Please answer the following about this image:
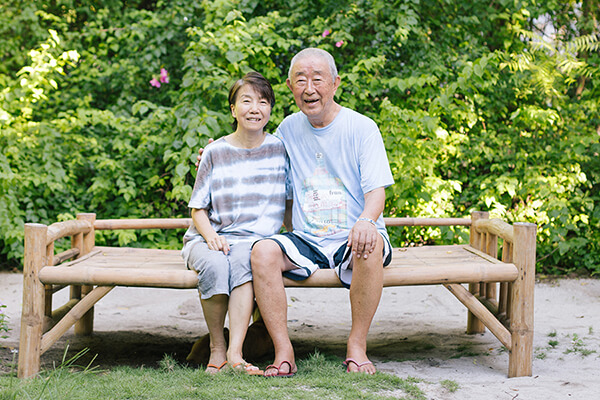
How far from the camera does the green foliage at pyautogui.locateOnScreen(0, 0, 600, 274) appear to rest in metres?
5.44

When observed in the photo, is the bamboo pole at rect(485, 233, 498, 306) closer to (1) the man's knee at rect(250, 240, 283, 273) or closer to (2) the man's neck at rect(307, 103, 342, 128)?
(2) the man's neck at rect(307, 103, 342, 128)

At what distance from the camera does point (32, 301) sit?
3.02 metres

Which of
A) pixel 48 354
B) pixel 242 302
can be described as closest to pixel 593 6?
pixel 242 302

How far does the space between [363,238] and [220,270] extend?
0.66m

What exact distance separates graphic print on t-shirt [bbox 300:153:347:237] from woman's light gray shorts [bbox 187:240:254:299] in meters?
0.38

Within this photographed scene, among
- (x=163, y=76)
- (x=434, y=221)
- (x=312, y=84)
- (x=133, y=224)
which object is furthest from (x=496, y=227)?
(x=163, y=76)

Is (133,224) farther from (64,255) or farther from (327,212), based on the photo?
(327,212)

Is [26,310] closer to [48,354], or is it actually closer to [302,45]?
[48,354]

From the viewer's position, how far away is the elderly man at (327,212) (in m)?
2.89

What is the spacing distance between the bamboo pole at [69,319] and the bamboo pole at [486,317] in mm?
1759

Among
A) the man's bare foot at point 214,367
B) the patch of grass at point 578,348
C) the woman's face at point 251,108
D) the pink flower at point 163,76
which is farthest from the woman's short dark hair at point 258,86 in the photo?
the pink flower at point 163,76

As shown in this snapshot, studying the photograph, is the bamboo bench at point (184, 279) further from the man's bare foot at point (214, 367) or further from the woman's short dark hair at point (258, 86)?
the woman's short dark hair at point (258, 86)

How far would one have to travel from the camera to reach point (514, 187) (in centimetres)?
571

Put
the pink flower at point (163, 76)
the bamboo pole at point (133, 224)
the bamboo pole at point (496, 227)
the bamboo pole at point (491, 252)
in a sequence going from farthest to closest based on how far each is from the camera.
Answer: the pink flower at point (163, 76) → the bamboo pole at point (133, 224) → the bamboo pole at point (491, 252) → the bamboo pole at point (496, 227)
